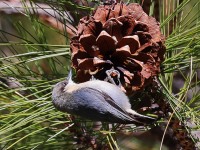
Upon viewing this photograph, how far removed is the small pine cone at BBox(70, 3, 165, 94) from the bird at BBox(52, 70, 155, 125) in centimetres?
2

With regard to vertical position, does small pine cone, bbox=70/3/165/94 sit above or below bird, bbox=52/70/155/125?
above

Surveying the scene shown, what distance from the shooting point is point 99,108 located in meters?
0.90

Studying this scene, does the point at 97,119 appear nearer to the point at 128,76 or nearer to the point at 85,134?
the point at 128,76

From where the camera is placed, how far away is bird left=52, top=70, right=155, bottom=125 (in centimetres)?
88

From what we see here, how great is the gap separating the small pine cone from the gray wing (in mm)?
34

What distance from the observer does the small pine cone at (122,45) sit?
34.6 inches

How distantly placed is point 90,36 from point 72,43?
4 centimetres

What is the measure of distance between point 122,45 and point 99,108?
106mm

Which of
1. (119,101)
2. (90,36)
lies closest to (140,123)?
(119,101)

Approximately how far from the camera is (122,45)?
88cm

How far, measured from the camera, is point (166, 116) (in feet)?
3.25

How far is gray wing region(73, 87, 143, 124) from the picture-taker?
34.2 inches

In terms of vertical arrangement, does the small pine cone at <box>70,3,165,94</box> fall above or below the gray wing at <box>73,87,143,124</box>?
above

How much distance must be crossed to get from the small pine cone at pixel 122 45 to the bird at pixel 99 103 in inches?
0.8
